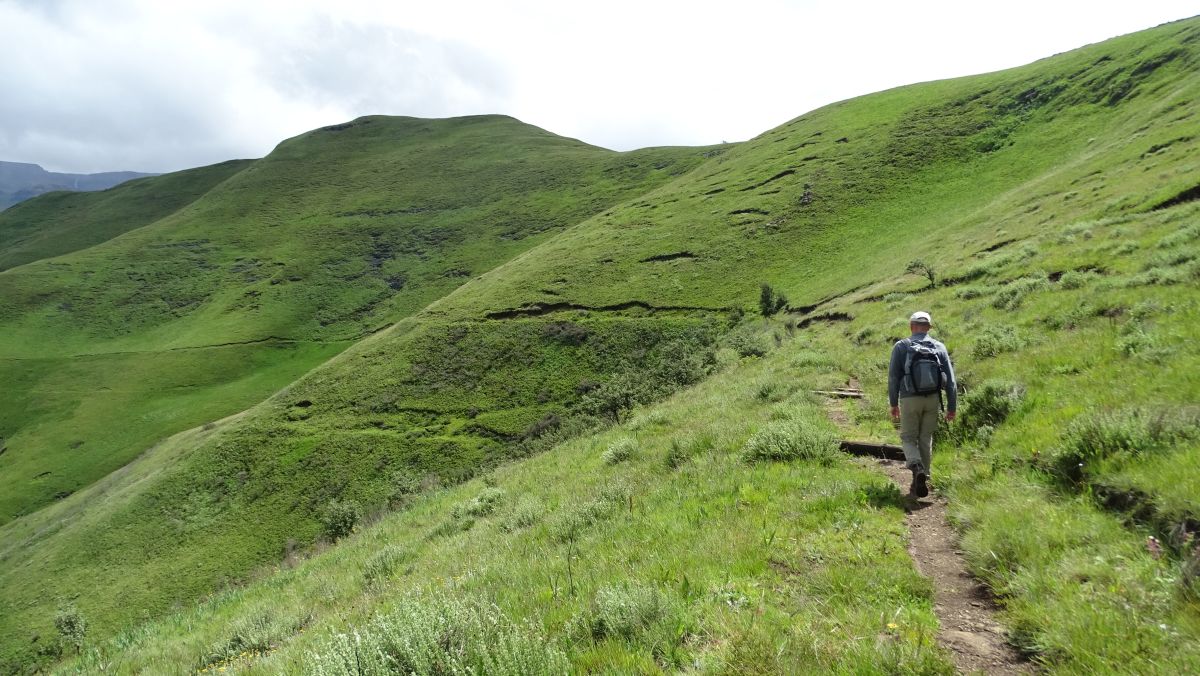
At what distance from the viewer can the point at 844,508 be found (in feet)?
23.0

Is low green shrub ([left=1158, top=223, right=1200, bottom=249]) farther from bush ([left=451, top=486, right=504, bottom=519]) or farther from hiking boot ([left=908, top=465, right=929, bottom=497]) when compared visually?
bush ([left=451, top=486, right=504, bottom=519])

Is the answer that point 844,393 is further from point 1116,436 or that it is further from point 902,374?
point 1116,436

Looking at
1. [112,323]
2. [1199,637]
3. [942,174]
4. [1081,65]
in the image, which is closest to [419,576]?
[1199,637]

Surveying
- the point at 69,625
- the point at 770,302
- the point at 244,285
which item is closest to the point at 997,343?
the point at 770,302

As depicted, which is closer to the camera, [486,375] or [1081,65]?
[486,375]

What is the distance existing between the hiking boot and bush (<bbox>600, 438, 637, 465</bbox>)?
720 cm

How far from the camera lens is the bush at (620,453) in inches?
550

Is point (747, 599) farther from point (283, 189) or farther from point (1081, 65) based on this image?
point (283, 189)

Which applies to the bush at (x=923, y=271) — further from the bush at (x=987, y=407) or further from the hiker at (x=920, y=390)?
the hiker at (x=920, y=390)

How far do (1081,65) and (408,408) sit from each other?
112586 mm

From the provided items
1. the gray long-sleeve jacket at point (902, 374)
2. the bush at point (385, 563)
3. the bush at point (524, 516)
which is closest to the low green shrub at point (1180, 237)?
the gray long-sleeve jacket at point (902, 374)

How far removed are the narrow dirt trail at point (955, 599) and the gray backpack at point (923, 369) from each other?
1.60 metres

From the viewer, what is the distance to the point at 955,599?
5043 millimetres

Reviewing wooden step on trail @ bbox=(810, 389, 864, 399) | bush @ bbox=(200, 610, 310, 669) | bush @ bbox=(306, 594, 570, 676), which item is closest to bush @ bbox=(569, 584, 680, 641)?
bush @ bbox=(306, 594, 570, 676)
